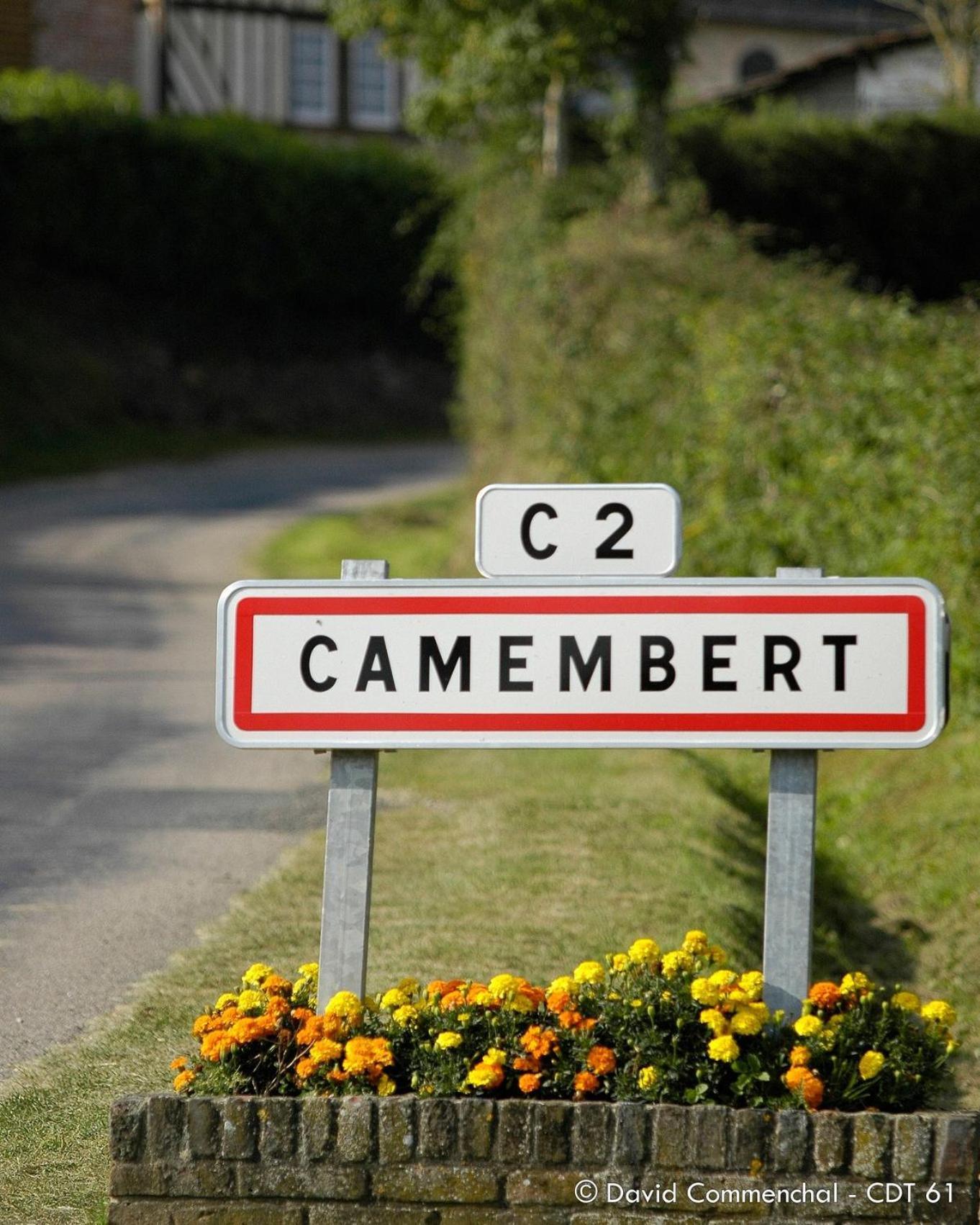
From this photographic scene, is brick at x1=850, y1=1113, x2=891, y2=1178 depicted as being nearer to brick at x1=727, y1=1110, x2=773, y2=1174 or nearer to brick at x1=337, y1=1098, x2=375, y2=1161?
brick at x1=727, y1=1110, x2=773, y2=1174

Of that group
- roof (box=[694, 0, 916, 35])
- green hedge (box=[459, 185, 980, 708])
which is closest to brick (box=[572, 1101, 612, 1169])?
green hedge (box=[459, 185, 980, 708])

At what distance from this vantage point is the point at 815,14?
4500cm

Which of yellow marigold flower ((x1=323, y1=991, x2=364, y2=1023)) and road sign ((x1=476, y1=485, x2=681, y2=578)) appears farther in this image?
road sign ((x1=476, y1=485, x2=681, y2=578))

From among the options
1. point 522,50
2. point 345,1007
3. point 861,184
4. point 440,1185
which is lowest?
point 440,1185

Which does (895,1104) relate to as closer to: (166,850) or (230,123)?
(166,850)

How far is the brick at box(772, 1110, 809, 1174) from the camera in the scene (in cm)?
353

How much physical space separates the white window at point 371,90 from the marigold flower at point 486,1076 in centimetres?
3834

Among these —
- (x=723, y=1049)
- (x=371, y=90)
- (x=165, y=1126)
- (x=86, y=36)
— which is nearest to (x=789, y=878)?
(x=723, y=1049)

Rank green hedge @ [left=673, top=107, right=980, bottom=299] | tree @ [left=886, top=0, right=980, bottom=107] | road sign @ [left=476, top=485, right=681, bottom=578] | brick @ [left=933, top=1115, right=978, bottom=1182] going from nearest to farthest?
brick @ [left=933, top=1115, right=978, bottom=1182]
road sign @ [left=476, top=485, right=681, bottom=578]
green hedge @ [left=673, top=107, right=980, bottom=299]
tree @ [left=886, top=0, right=980, bottom=107]

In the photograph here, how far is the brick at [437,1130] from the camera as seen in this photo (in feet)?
11.7

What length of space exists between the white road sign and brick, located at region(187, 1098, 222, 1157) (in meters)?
0.83

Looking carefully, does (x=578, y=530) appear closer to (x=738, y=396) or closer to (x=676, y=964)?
(x=676, y=964)

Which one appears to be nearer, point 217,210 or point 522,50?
point 522,50

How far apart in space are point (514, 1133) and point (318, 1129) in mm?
425
